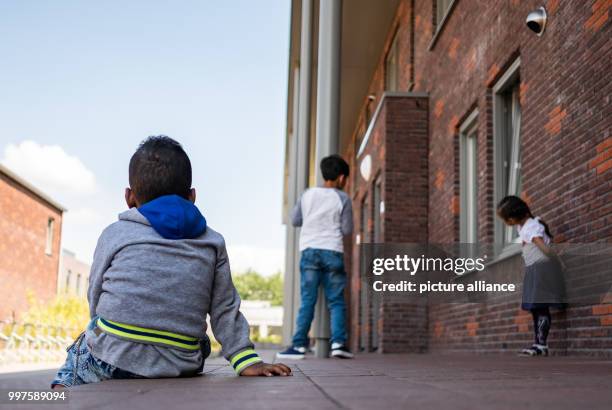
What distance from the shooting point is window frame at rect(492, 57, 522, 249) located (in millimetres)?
7812

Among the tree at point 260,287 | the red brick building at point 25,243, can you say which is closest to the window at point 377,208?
the red brick building at point 25,243

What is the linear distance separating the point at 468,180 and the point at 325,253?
358 centimetres

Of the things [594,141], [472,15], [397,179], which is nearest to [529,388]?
[594,141]

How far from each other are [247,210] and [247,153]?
7775 millimetres

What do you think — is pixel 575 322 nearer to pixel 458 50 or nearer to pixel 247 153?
pixel 458 50

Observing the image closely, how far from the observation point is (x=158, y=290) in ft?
10.0

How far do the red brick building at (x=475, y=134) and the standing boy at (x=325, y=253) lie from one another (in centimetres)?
38

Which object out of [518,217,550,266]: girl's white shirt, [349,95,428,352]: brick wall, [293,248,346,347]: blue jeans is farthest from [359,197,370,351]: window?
[518,217,550,266]: girl's white shirt

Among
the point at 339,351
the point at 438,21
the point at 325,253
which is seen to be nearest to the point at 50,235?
the point at 438,21

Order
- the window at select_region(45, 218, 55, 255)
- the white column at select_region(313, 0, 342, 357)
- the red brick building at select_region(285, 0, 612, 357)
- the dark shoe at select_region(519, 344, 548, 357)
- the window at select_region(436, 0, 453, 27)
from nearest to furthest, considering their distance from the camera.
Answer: the red brick building at select_region(285, 0, 612, 357) → the dark shoe at select_region(519, 344, 548, 357) → the white column at select_region(313, 0, 342, 357) → the window at select_region(436, 0, 453, 27) → the window at select_region(45, 218, 55, 255)

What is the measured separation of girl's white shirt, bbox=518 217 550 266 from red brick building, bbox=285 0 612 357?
143 millimetres

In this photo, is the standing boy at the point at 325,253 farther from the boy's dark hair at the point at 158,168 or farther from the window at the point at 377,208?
the window at the point at 377,208

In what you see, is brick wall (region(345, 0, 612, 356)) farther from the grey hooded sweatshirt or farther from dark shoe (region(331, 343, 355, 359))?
the grey hooded sweatshirt

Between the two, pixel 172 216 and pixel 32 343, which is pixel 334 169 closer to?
pixel 172 216
